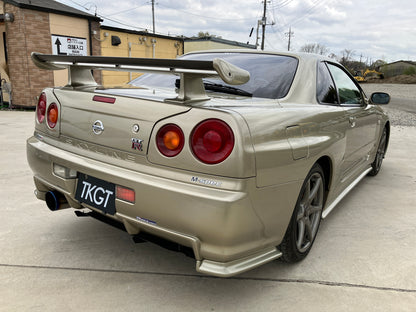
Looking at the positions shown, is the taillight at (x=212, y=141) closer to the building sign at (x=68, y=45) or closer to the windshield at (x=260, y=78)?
the windshield at (x=260, y=78)

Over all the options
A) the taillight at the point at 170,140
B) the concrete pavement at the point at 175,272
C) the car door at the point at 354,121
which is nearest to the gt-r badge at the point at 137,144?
the taillight at the point at 170,140

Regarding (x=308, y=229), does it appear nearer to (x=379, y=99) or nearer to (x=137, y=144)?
(x=137, y=144)

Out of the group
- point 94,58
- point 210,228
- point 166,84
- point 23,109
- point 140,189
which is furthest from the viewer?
point 23,109

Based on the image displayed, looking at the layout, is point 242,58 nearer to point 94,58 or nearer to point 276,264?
point 94,58

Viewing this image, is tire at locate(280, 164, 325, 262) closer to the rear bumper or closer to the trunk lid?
the rear bumper

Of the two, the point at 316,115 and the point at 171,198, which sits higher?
the point at 316,115

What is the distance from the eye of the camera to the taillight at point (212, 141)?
1.66 meters

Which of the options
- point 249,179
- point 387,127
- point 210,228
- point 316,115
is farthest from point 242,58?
point 387,127

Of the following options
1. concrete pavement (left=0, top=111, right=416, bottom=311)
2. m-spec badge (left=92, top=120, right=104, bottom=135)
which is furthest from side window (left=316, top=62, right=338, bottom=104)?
m-spec badge (left=92, top=120, right=104, bottom=135)

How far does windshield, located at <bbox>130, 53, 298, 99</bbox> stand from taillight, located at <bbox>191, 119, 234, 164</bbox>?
795 mm

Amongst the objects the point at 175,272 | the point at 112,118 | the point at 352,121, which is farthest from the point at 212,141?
the point at 352,121

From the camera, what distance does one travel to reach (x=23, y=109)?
39.4ft

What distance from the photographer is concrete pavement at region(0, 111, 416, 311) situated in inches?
77.8

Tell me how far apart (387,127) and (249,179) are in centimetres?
389
